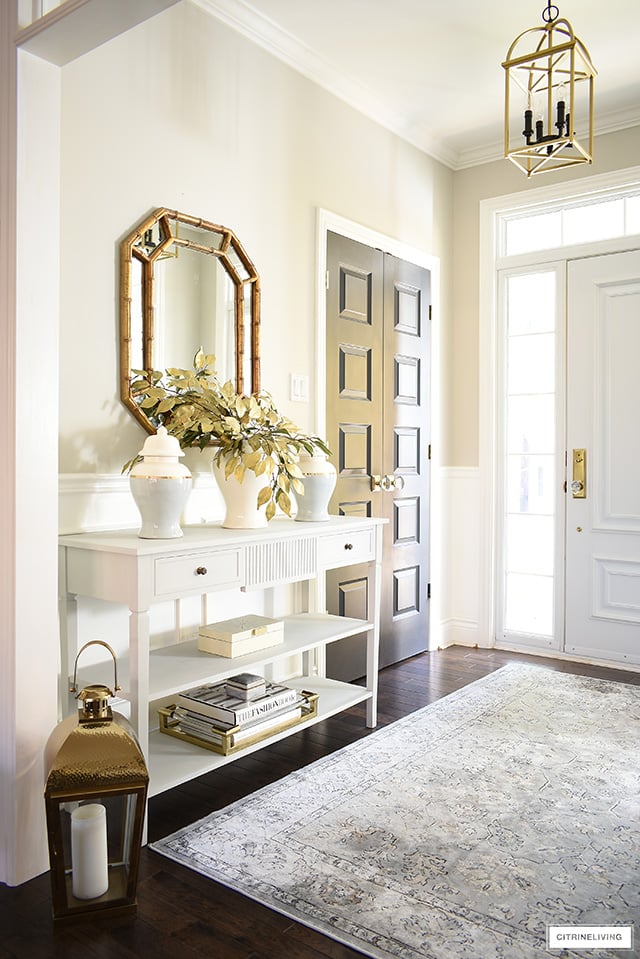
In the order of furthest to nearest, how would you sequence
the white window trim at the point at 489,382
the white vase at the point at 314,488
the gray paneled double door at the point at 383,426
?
1. the white window trim at the point at 489,382
2. the gray paneled double door at the point at 383,426
3. the white vase at the point at 314,488

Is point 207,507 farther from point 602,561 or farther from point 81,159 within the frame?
point 602,561


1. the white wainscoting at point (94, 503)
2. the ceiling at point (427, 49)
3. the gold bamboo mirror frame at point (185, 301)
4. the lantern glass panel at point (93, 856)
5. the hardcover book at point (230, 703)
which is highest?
the ceiling at point (427, 49)

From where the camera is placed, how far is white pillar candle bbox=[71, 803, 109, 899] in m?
1.75

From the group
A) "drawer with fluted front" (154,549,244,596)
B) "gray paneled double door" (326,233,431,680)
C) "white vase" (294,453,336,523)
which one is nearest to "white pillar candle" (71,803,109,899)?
"drawer with fluted front" (154,549,244,596)

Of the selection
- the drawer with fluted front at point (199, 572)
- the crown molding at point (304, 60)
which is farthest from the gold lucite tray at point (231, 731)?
the crown molding at point (304, 60)

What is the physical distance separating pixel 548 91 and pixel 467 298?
1878 millimetres

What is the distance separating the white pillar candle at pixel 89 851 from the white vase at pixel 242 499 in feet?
3.44

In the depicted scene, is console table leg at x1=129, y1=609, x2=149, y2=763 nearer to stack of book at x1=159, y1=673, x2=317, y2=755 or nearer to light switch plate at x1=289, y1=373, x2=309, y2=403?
stack of book at x1=159, y1=673, x2=317, y2=755

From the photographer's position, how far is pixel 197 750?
7.93 feet

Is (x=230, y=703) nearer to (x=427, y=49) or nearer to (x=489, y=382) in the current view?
(x=489, y=382)

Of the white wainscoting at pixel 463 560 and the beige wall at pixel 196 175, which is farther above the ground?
the beige wall at pixel 196 175

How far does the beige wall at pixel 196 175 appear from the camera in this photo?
97.7 inches
